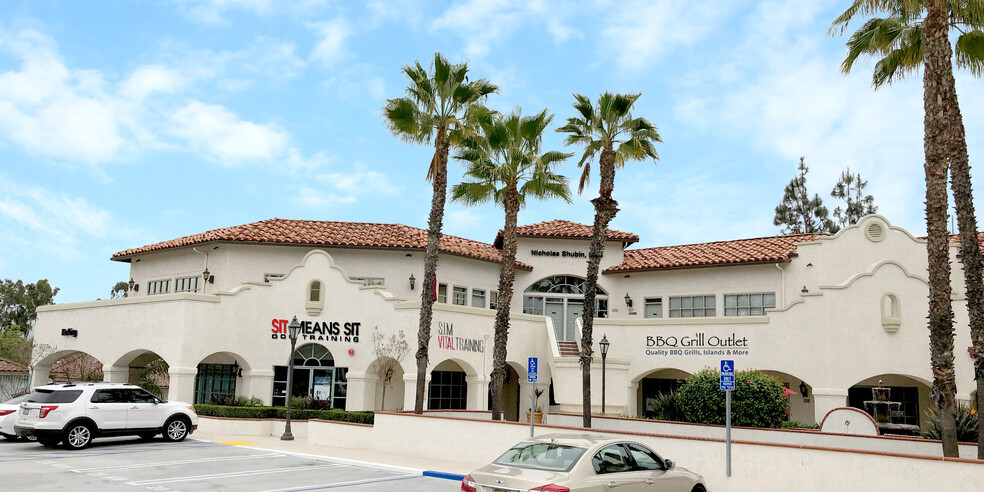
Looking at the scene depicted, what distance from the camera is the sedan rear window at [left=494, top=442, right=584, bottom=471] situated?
33.8ft

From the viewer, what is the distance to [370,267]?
32.6 metres

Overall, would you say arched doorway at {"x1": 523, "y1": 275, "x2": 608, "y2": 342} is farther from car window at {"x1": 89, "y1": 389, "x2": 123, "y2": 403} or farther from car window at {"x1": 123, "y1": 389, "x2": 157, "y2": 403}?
car window at {"x1": 89, "y1": 389, "x2": 123, "y2": 403}

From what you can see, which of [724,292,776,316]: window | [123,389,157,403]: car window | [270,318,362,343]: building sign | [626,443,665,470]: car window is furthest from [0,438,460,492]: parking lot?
[724,292,776,316]: window

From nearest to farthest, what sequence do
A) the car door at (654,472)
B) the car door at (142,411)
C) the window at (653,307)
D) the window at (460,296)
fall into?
1. the car door at (654,472)
2. the car door at (142,411)
3. the window at (460,296)
4. the window at (653,307)

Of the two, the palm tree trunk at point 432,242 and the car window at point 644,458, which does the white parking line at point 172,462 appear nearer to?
the palm tree trunk at point 432,242

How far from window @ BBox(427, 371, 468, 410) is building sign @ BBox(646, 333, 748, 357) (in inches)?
315

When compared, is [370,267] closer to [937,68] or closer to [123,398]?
[123,398]

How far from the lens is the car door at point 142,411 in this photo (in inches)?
802

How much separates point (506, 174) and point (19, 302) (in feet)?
237

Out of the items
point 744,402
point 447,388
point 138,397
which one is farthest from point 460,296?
point 138,397

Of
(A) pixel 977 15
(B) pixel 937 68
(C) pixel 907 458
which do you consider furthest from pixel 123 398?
(A) pixel 977 15

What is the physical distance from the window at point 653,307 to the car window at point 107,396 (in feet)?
72.7

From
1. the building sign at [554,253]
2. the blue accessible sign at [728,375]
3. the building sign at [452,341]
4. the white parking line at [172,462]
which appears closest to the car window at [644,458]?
the blue accessible sign at [728,375]

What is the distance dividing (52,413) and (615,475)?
15029 mm
